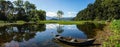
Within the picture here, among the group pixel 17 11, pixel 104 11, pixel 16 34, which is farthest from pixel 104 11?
pixel 16 34

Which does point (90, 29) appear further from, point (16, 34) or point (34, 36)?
point (16, 34)

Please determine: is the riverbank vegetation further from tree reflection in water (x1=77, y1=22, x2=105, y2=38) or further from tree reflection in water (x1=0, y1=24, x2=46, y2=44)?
tree reflection in water (x1=0, y1=24, x2=46, y2=44)

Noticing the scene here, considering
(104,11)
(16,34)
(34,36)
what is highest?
(104,11)

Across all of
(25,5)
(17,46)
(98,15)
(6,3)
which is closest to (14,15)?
(6,3)

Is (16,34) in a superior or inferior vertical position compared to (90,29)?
superior

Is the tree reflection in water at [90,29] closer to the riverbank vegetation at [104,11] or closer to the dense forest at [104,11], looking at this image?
the riverbank vegetation at [104,11]

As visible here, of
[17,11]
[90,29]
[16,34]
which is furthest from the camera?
[17,11]

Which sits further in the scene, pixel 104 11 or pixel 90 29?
pixel 104 11

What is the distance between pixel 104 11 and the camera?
12038 cm

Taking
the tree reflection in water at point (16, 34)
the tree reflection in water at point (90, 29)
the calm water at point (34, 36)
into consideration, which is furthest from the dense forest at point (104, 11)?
the tree reflection in water at point (16, 34)

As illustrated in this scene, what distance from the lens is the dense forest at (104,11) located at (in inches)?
3483

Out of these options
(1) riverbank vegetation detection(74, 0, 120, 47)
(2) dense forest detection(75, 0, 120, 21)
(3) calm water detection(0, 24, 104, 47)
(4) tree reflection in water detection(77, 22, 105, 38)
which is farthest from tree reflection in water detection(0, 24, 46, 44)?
(2) dense forest detection(75, 0, 120, 21)

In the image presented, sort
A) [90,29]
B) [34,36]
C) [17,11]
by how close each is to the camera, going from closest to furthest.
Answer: [34,36], [90,29], [17,11]

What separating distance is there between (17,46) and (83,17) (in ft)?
436
